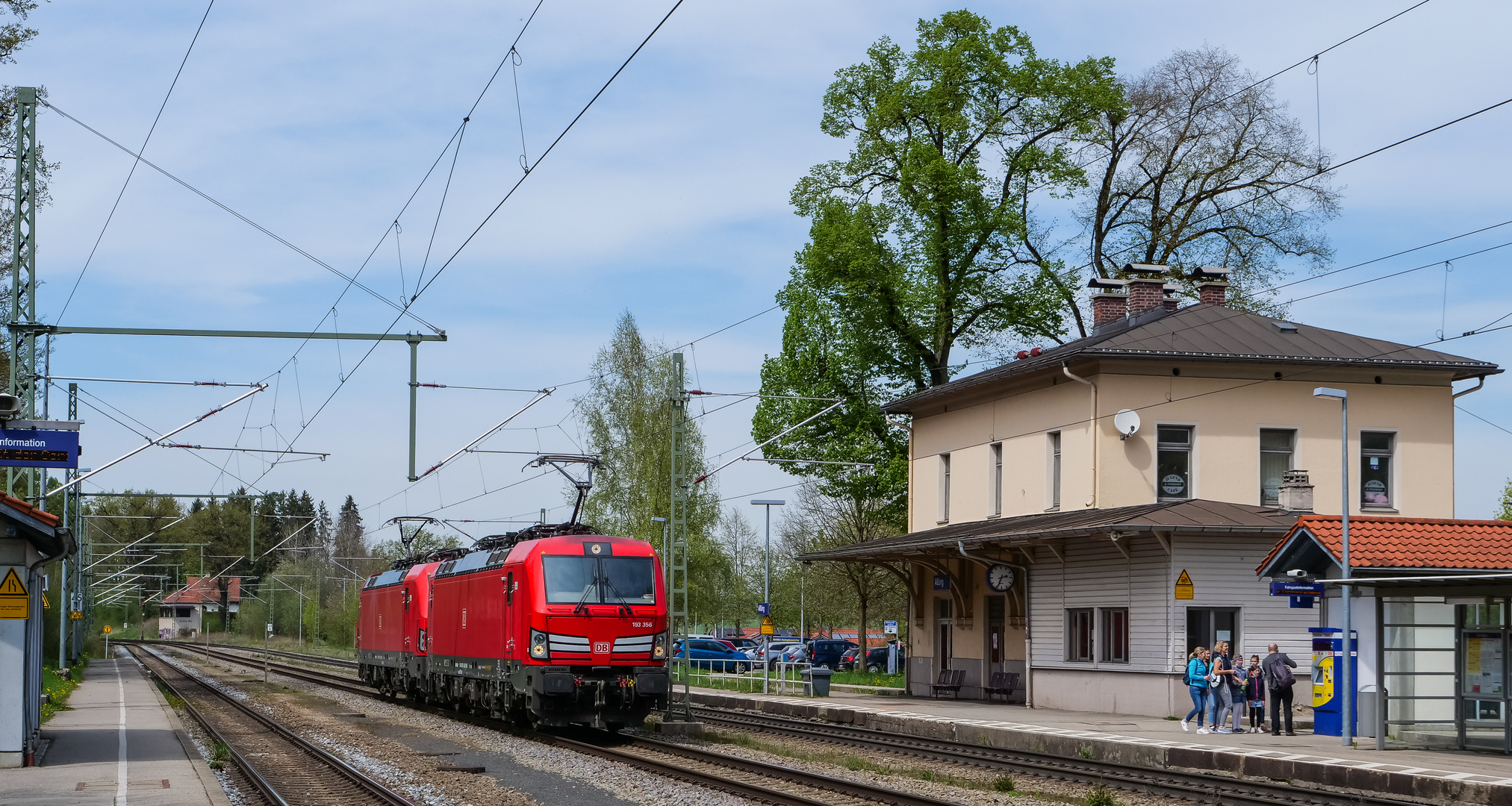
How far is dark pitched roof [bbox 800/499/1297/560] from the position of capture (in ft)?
79.4

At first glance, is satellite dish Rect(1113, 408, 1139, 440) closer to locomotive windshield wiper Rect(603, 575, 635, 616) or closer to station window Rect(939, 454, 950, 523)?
station window Rect(939, 454, 950, 523)

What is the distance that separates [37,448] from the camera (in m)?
16.0

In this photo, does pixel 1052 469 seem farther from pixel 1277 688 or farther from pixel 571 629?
pixel 571 629

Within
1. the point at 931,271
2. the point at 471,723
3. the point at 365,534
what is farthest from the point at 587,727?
the point at 365,534

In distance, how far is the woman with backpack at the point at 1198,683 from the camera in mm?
21938

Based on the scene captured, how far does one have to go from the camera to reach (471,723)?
2578cm

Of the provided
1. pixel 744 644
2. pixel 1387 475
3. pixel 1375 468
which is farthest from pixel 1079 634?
pixel 744 644

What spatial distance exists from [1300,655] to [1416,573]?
6.68 metres

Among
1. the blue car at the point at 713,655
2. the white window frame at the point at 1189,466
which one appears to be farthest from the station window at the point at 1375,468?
the blue car at the point at 713,655

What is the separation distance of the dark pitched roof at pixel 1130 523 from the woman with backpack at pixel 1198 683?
2328 mm

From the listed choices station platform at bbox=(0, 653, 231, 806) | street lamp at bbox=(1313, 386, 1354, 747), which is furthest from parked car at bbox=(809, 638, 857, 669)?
street lamp at bbox=(1313, 386, 1354, 747)

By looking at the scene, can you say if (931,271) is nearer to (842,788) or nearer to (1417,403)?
(1417,403)

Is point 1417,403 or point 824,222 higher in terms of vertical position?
point 824,222

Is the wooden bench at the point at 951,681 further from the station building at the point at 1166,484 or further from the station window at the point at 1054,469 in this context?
the station window at the point at 1054,469
